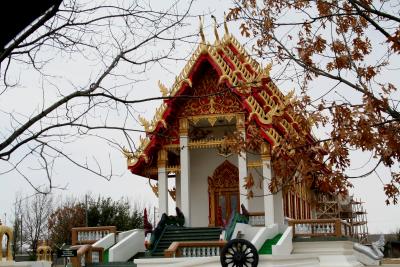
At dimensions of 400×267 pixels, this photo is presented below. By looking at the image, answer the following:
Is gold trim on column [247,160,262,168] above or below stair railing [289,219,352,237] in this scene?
above

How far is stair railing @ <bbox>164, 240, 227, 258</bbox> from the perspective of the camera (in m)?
13.9

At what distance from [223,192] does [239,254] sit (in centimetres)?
Answer: 654

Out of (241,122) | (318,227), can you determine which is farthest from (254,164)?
(318,227)

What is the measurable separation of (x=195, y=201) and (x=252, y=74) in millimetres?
4880

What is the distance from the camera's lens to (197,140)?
18438mm

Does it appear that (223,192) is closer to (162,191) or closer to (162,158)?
(162,191)

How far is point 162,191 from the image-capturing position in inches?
723

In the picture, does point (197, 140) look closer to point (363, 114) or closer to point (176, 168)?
point (176, 168)

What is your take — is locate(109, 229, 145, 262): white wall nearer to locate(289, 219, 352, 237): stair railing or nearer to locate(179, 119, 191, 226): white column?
locate(179, 119, 191, 226): white column

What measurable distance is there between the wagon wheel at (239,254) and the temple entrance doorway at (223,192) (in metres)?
5.96

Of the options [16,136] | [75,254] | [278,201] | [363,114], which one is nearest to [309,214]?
[278,201]

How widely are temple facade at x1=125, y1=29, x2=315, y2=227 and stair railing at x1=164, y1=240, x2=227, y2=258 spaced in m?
3.05

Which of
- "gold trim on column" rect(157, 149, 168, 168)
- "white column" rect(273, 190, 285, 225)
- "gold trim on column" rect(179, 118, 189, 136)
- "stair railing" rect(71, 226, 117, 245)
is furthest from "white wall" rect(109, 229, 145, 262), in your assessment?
"white column" rect(273, 190, 285, 225)

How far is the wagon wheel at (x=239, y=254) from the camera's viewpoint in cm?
1293
